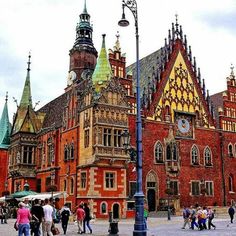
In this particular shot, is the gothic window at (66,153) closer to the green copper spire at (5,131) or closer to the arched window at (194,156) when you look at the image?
the arched window at (194,156)

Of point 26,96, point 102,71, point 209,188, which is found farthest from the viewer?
point 26,96

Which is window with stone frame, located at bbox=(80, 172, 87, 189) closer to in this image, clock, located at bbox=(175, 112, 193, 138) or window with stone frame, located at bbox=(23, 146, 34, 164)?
clock, located at bbox=(175, 112, 193, 138)

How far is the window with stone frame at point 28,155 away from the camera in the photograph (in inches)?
2071

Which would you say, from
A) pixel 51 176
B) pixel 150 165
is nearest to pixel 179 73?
pixel 150 165

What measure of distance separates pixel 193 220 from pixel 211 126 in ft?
85.1

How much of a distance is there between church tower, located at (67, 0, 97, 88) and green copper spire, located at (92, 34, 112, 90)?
18727 mm

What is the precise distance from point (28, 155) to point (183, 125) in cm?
2088

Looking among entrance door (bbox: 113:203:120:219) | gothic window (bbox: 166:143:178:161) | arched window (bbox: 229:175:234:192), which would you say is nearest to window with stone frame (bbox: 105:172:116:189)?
entrance door (bbox: 113:203:120:219)

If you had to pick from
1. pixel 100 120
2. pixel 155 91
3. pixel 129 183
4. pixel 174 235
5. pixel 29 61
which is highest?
pixel 29 61

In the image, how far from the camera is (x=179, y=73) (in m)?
50.3

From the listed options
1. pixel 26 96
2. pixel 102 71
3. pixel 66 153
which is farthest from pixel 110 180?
pixel 26 96

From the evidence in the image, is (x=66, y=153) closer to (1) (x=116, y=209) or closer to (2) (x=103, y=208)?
(2) (x=103, y=208)

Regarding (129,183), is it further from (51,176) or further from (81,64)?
(81,64)

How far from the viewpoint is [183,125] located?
4869cm
